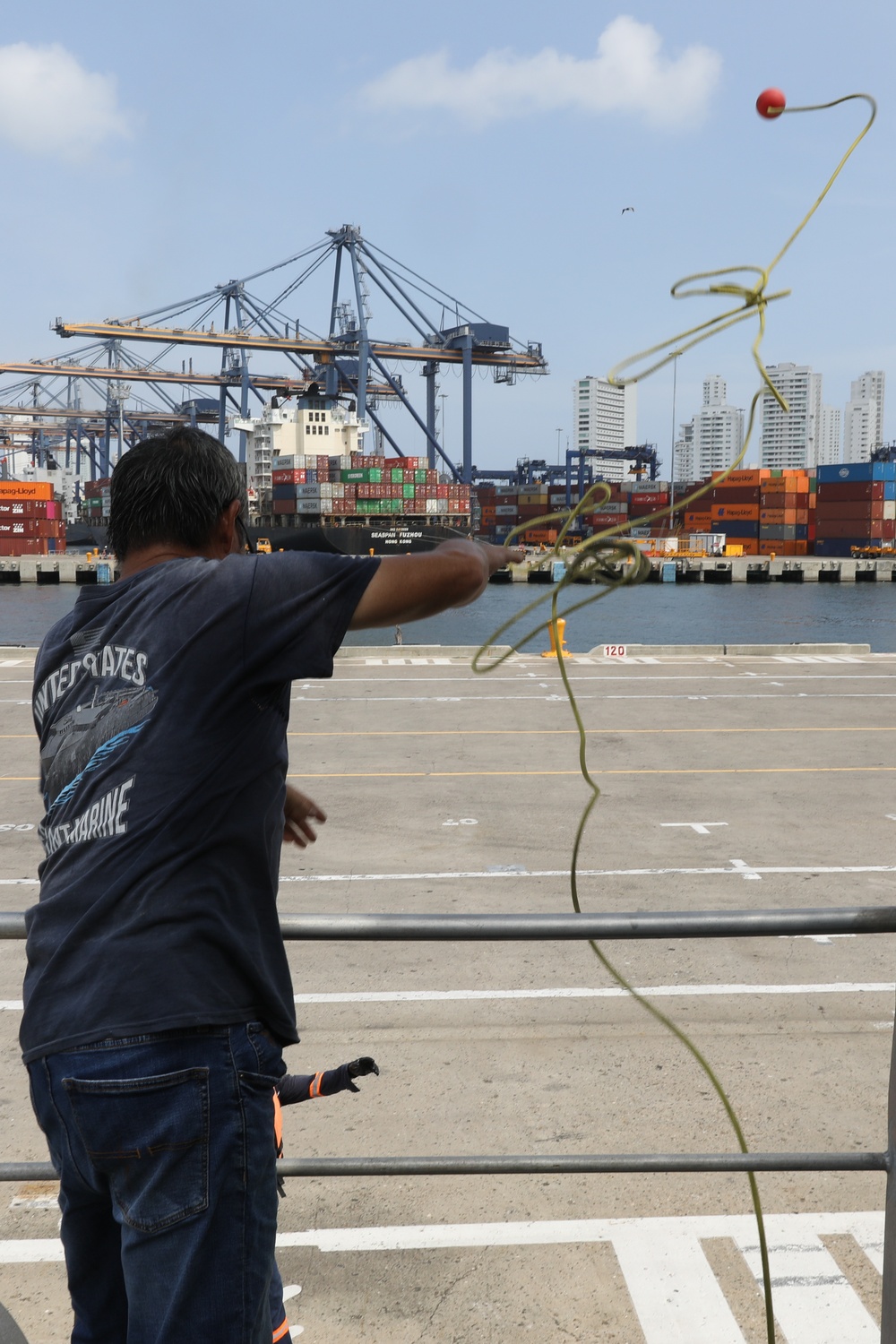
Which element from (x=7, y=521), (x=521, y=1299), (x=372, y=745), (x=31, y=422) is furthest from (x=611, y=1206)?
(x=31, y=422)

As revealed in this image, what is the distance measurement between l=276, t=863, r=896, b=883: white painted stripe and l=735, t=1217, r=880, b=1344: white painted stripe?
16.4ft

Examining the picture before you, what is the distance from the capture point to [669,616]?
6234 centimetres

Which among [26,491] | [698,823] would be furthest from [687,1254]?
[26,491]

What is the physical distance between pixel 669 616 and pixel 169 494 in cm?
6202

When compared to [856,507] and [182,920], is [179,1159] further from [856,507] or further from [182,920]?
[856,507]

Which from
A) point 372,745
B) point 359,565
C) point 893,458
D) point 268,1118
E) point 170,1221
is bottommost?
point 372,745

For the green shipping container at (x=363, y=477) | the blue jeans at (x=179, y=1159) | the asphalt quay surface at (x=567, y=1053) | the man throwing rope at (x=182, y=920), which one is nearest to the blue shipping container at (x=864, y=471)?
the green shipping container at (x=363, y=477)

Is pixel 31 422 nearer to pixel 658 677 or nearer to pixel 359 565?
pixel 658 677

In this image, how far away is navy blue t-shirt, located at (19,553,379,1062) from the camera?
160cm

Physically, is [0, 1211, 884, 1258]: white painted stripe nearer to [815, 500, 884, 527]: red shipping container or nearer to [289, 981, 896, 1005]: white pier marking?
[289, 981, 896, 1005]: white pier marking

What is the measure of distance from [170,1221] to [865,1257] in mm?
2647

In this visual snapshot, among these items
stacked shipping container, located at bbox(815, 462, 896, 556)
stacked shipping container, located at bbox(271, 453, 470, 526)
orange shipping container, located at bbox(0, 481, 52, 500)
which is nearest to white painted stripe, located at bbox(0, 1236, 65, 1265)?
stacked shipping container, located at bbox(271, 453, 470, 526)

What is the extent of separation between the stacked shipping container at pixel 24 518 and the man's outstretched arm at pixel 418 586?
95619 millimetres

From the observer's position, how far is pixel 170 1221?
1.60 m
